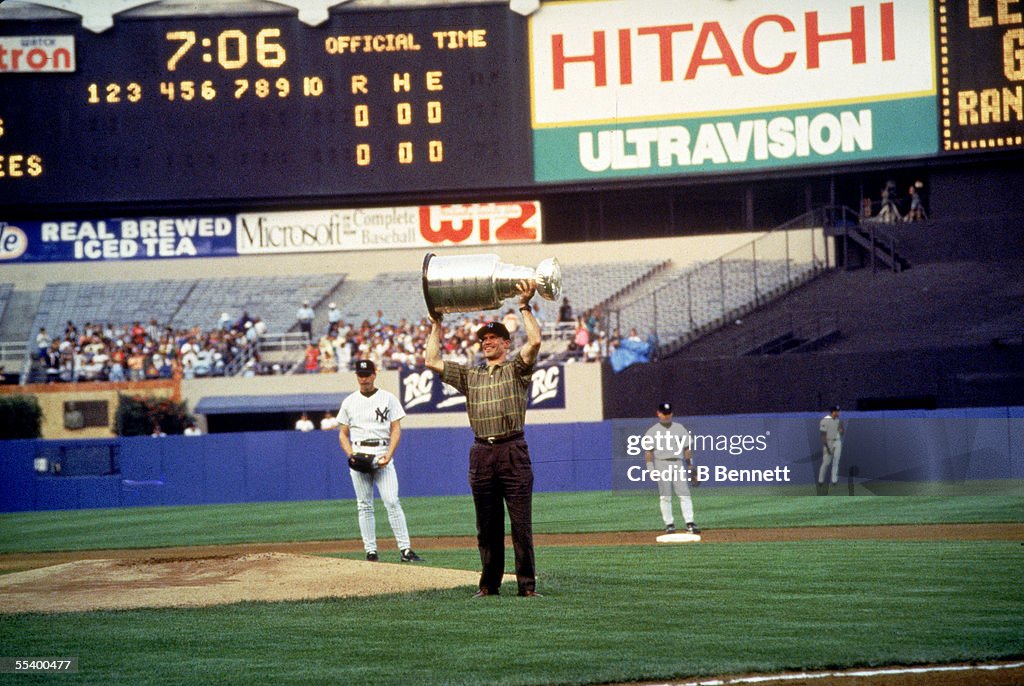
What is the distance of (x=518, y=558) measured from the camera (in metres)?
9.33

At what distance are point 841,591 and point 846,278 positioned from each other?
2094 cm

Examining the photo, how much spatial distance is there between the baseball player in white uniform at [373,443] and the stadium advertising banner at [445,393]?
643 inches

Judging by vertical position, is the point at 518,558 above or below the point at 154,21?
below

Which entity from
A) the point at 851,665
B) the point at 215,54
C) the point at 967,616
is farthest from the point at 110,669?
the point at 215,54

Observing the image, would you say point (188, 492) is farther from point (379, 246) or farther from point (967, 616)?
point (967, 616)

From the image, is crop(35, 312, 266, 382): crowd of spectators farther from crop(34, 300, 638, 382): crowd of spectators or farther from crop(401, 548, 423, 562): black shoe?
crop(401, 548, 423, 562): black shoe

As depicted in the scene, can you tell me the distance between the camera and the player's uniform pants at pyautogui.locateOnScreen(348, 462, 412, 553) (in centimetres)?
1269

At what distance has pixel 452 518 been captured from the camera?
20.6 m

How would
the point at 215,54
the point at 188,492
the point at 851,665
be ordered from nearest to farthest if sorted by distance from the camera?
the point at 851,665 → the point at 188,492 → the point at 215,54

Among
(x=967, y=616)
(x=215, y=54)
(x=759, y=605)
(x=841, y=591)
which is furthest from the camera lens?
(x=215, y=54)

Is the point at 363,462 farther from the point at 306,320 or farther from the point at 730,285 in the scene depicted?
the point at 306,320

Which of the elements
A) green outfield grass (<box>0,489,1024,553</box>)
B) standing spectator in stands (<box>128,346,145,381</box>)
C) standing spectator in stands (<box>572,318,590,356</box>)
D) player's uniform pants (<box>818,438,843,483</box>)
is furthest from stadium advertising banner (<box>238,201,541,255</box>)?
player's uniform pants (<box>818,438,843,483</box>)

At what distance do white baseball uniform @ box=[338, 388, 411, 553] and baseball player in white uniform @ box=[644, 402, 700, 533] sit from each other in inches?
150

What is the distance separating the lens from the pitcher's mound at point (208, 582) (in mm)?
9969
